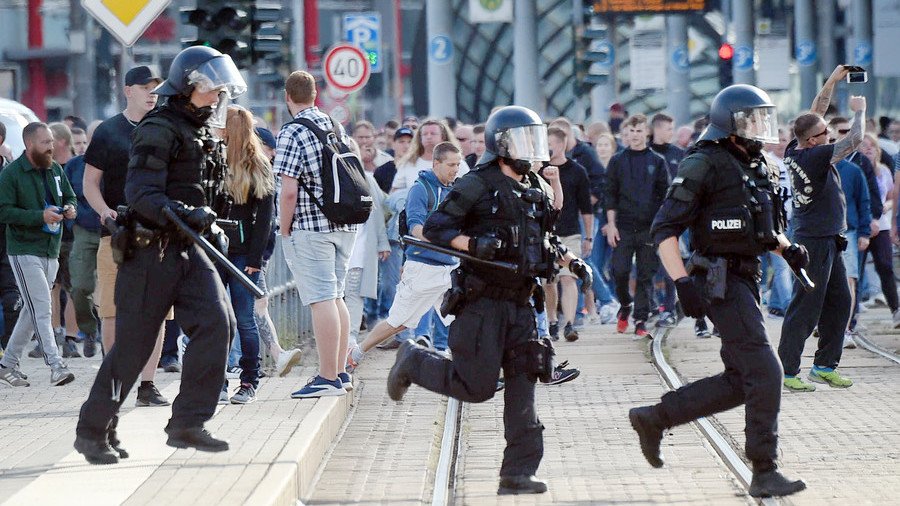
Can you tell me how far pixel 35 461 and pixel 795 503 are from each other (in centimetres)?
343

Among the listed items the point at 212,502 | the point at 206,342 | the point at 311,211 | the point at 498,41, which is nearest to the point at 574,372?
the point at 311,211

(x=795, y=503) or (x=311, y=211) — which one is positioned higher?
(x=311, y=211)

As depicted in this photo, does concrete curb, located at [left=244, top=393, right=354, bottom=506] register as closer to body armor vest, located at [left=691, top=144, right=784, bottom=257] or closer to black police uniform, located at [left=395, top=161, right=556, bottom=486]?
black police uniform, located at [left=395, top=161, right=556, bottom=486]

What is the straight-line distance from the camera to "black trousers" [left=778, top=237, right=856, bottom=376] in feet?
39.7

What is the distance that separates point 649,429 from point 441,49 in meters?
18.8

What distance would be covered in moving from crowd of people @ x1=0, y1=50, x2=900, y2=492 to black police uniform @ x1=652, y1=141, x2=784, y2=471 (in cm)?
8

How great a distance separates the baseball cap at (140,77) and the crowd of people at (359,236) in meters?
0.01

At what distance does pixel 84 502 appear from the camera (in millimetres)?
7348

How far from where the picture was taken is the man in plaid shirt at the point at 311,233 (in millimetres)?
10438

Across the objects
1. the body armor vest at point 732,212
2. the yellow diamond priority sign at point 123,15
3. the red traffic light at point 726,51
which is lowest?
the body armor vest at point 732,212

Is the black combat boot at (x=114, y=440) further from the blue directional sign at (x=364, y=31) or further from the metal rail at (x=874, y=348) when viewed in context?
the blue directional sign at (x=364, y=31)

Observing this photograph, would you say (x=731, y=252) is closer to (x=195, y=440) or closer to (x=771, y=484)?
(x=771, y=484)

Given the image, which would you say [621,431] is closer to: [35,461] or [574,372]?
[574,372]

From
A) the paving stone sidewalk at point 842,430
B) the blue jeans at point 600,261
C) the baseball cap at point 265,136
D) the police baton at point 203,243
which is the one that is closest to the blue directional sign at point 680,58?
the blue jeans at point 600,261
